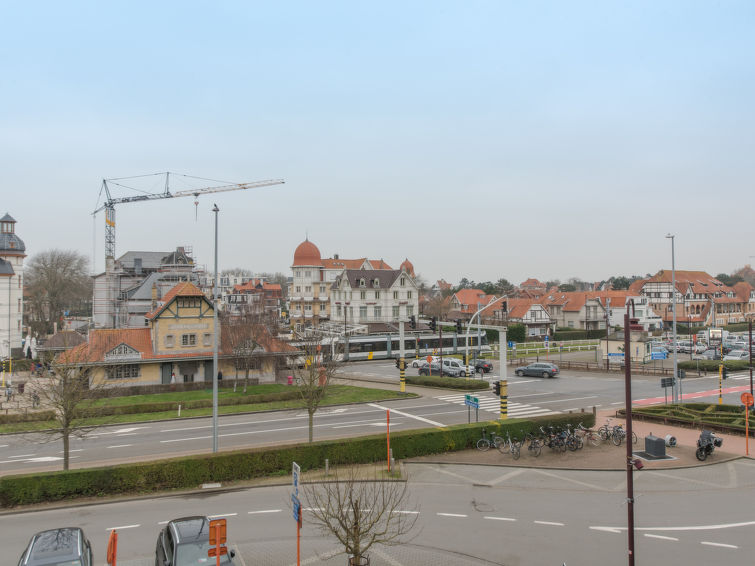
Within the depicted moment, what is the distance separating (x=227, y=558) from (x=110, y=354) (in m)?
32.8

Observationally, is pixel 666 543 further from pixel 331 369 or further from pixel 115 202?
pixel 115 202

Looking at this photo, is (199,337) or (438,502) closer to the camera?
(438,502)

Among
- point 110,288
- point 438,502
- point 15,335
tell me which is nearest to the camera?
point 438,502

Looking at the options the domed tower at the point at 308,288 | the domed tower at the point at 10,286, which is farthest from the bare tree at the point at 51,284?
the domed tower at the point at 308,288

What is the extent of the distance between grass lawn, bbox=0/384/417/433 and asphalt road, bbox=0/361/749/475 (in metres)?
1.03

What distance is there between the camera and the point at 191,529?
11.7m

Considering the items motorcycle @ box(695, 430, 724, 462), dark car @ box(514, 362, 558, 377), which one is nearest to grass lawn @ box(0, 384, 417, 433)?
dark car @ box(514, 362, 558, 377)

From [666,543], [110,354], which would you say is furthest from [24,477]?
[110,354]

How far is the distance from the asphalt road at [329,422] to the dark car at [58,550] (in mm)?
10551

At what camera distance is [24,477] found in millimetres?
16984

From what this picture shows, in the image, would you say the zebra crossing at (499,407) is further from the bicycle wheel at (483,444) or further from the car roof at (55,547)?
the car roof at (55,547)

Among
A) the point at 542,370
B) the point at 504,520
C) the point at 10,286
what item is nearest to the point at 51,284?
the point at 10,286

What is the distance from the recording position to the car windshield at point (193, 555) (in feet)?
35.8

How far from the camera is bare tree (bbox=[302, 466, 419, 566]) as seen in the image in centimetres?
1031
